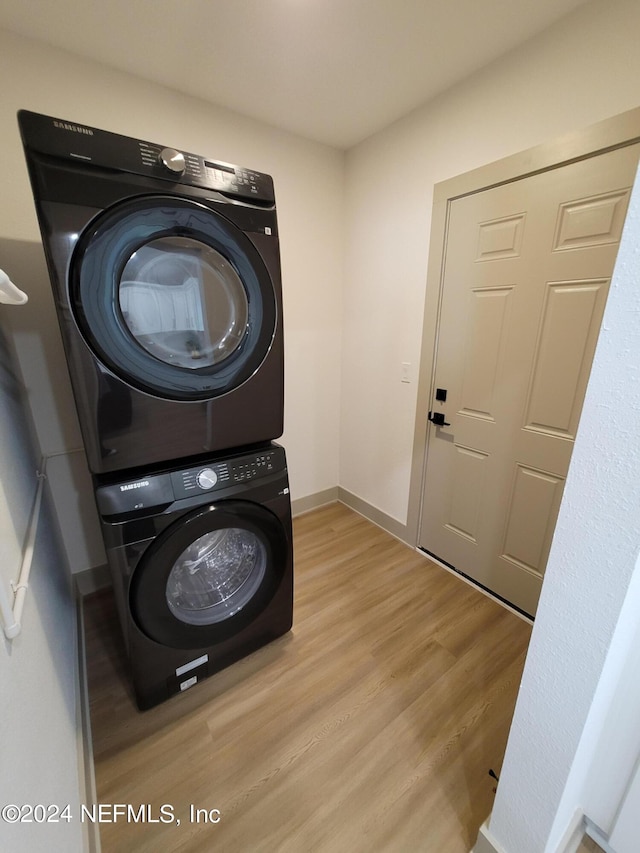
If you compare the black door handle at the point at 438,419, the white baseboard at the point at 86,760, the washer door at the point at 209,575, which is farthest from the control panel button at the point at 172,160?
the white baseboard at the point at 86,760

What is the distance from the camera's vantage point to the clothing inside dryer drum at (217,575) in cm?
127

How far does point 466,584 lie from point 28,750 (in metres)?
1.92

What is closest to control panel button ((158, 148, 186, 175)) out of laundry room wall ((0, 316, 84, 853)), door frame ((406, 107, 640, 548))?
laundry room wall ((0, 316, 84, 853))

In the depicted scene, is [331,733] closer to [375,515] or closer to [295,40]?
[375,515]

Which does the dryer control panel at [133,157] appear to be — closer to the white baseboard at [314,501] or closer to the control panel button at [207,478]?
the control panel button at [207,478]

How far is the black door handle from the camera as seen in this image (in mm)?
1934

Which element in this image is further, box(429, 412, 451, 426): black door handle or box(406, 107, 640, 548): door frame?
box(429, 412, 451, 426): black door handle

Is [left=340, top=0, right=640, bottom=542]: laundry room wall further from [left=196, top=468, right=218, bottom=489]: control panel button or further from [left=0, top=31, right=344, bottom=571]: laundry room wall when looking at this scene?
[left=196, top=468, right=218, bottom=489]: control panel button

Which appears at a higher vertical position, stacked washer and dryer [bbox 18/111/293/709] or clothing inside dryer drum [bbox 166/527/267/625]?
stacked washer and dryer [bbox 18/111/293/709]

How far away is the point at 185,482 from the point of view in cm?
114

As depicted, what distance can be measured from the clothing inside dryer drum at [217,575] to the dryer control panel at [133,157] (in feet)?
3.74

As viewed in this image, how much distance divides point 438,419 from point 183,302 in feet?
4.74

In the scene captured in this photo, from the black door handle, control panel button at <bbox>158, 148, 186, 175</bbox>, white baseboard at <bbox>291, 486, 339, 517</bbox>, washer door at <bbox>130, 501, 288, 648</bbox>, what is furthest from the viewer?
white baseboard at <bbox>291, 486, 339, 517</bbox>

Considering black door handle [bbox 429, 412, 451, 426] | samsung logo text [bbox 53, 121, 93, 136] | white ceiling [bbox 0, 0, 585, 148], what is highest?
white ceiling [bbox 0, 0, 585, 148]
